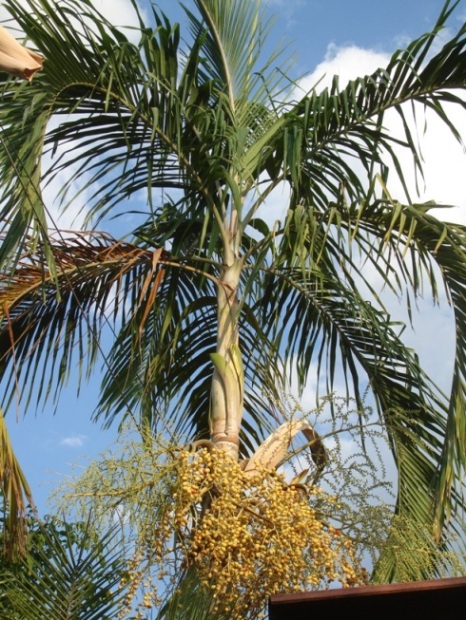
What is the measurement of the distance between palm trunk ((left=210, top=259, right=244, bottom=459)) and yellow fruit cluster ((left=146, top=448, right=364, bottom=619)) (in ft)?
1.25

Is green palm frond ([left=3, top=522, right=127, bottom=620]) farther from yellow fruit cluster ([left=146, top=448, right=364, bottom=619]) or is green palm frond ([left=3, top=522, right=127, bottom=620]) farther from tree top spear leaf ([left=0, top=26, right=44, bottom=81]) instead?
tree top spear leaf ([left=0, top=26, right=44, bottom=81])

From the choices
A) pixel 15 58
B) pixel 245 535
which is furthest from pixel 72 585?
pixel 15 58

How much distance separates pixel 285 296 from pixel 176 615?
9.74ft

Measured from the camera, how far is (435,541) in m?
5.57

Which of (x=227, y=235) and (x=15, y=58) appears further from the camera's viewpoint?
(x=227, y=235)

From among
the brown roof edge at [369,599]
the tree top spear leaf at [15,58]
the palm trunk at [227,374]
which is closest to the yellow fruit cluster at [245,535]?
the palm trunk at [227,374]

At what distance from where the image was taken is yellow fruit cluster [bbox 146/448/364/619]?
4645 millimetres

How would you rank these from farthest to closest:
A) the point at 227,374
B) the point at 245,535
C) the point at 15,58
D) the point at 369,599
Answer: the point at 227,374, the point at 245,535, the point at 369,599, the point at 15,58

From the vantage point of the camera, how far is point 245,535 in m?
4.70

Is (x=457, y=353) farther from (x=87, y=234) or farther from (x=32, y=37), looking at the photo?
(x=32, y=37)

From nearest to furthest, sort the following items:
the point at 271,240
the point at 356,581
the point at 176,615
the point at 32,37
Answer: the point at 176,615 < the point at 356,581 < the point at 32,37 < the point at 271,240

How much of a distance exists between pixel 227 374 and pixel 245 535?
3.60 ft

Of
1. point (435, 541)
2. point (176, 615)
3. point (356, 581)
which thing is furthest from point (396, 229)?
point (176, 615)

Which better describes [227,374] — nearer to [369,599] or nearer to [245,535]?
[245,535]
